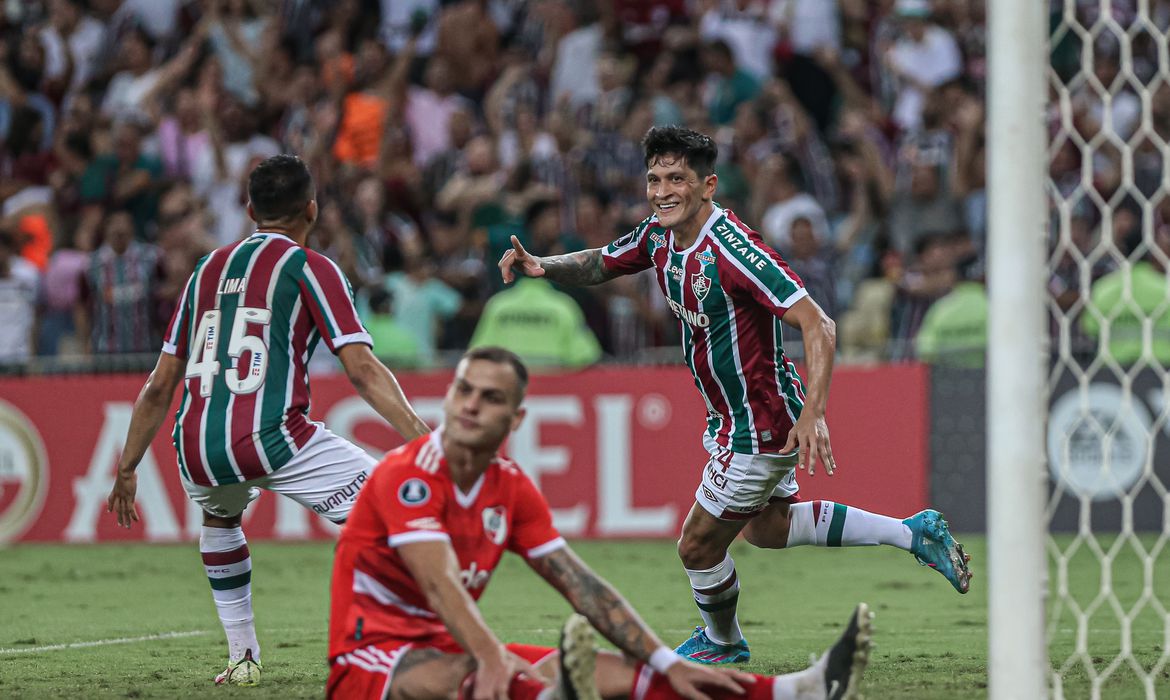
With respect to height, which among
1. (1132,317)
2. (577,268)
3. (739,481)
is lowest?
(739,481)

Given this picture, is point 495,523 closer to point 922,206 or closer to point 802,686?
point 802,686

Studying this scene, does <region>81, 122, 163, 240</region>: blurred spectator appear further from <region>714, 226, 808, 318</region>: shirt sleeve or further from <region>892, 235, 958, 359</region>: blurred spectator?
<region>714, 226, 808, 318</region>: shirt sleeve

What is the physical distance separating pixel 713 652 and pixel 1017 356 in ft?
9.74

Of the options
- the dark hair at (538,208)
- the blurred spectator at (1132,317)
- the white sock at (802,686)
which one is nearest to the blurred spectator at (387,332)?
the dark hair at (538,208)

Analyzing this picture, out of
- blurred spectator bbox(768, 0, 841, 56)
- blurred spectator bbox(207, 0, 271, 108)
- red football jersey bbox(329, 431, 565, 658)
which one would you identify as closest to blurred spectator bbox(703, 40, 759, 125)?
blurred spectator bbox(768, 0, 841, 56)

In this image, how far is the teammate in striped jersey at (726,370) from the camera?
683 cm

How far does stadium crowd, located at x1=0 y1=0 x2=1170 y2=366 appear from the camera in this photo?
1360cm

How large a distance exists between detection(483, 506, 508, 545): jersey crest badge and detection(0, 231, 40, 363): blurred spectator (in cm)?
971

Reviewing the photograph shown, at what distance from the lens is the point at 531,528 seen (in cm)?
500

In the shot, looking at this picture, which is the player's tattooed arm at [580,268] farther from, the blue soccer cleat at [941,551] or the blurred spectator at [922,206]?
the blurred spectator at [922,206]

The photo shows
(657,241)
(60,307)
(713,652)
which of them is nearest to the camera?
(657,241)

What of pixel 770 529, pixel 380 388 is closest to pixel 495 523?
pixel 380 388

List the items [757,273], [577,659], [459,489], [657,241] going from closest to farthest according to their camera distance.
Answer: [577,659], [459,489], [757,273], [657,241]

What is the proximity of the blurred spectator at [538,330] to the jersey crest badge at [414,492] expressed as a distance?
27.4 feet
